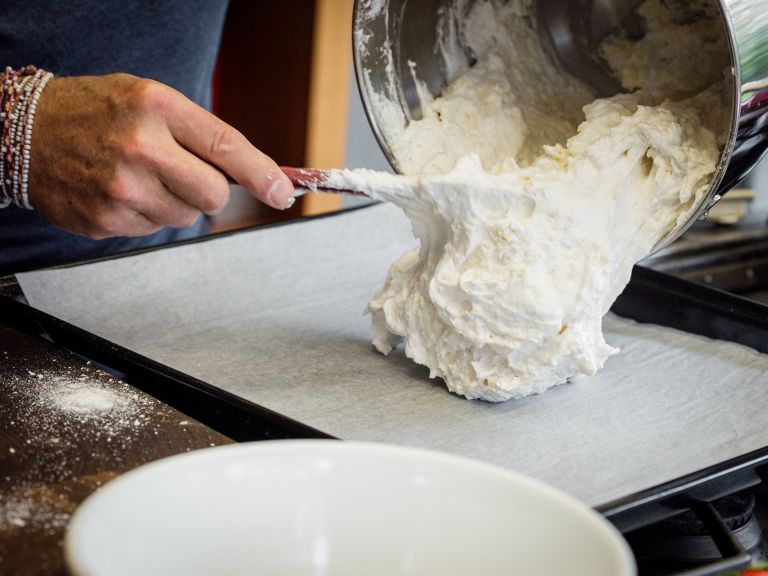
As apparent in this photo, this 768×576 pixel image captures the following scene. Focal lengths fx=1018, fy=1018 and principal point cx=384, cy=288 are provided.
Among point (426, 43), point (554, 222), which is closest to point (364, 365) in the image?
point (554, 222)

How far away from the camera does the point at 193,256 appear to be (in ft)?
4.27

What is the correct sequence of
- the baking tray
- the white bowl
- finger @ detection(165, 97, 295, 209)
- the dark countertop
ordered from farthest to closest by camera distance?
finger @ detection(165, 97, 295, 209) → the baking tray → the dark countertop → the white bowl

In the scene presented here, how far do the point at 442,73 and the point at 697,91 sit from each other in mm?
279

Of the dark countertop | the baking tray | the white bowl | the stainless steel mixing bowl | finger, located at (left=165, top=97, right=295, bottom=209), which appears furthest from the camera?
the stainless steel mixing bowl

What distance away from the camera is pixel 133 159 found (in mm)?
890

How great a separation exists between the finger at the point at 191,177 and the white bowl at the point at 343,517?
1.28 feet

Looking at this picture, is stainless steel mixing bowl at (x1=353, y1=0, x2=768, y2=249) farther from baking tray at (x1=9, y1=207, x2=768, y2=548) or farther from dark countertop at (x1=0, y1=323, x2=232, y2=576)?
dark countertop at (x1=0, y1=323, x2=232, y2=576)

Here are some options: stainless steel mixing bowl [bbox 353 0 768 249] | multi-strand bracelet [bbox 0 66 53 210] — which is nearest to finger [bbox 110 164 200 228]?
multi-strand bracelet [bbox 0 66 53 210]

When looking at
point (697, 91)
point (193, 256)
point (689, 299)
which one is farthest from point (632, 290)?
point (193, 256)

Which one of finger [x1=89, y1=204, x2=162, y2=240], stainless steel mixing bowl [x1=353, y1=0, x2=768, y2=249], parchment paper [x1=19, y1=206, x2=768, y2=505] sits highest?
stainless steel mixing bowl [x1=353, y1=0, x2=768, y2=249]

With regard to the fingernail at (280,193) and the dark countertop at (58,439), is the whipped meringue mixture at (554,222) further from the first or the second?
the dark countertop at (58,439)

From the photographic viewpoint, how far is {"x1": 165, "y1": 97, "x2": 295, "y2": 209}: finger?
2.89 ft

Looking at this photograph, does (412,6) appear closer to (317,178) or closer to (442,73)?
(442,73)

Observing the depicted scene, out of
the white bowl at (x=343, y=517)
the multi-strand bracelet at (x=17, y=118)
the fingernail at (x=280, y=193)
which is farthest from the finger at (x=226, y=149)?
the white bowl at (x=343, y=517)
